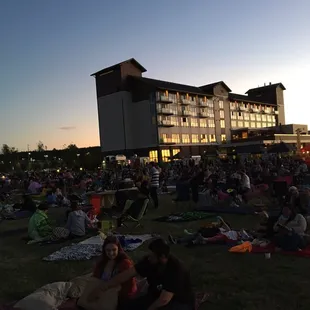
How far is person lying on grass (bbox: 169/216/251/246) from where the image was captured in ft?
26.1

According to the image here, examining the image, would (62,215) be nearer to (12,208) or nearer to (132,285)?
(12,208)

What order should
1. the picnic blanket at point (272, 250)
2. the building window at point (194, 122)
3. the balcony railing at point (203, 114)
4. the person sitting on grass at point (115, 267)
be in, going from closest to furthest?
the person sitting on grass at point (115, 267)
the picnic blanket at point (272, 250)
the building window at point (194, 122)
the balcony railing at point (203, 114)

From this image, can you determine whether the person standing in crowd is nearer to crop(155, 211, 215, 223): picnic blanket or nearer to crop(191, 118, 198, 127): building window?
crop(155, 211, 215, 223): picnic blanket

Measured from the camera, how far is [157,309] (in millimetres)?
3553

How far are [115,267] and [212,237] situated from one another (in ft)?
14.6

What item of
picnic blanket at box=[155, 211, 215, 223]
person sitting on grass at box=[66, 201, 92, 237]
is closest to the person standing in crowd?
picnic blanket at box=[155, 211, 215, 223]

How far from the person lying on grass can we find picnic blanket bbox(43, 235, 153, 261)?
0.87 metres

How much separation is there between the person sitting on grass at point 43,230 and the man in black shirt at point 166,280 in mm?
5906

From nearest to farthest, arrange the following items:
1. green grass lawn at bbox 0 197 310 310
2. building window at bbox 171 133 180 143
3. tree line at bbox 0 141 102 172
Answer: green grass lawn at bbox 0 197 310 310 → tree line at bbox 0 141 102 172 → building window at bbox 171 133 180 143

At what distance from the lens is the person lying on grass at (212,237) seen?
7.96m

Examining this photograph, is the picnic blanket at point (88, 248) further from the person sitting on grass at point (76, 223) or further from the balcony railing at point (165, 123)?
the balcony railing at point (165, 123)

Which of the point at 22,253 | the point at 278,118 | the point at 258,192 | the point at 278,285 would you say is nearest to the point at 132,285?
the point at 278,285

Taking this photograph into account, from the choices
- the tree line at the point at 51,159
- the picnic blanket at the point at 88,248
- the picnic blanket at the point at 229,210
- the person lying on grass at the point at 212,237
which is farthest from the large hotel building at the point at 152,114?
the person lying on grass at the point at 212,237

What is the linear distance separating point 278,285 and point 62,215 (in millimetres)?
9938
